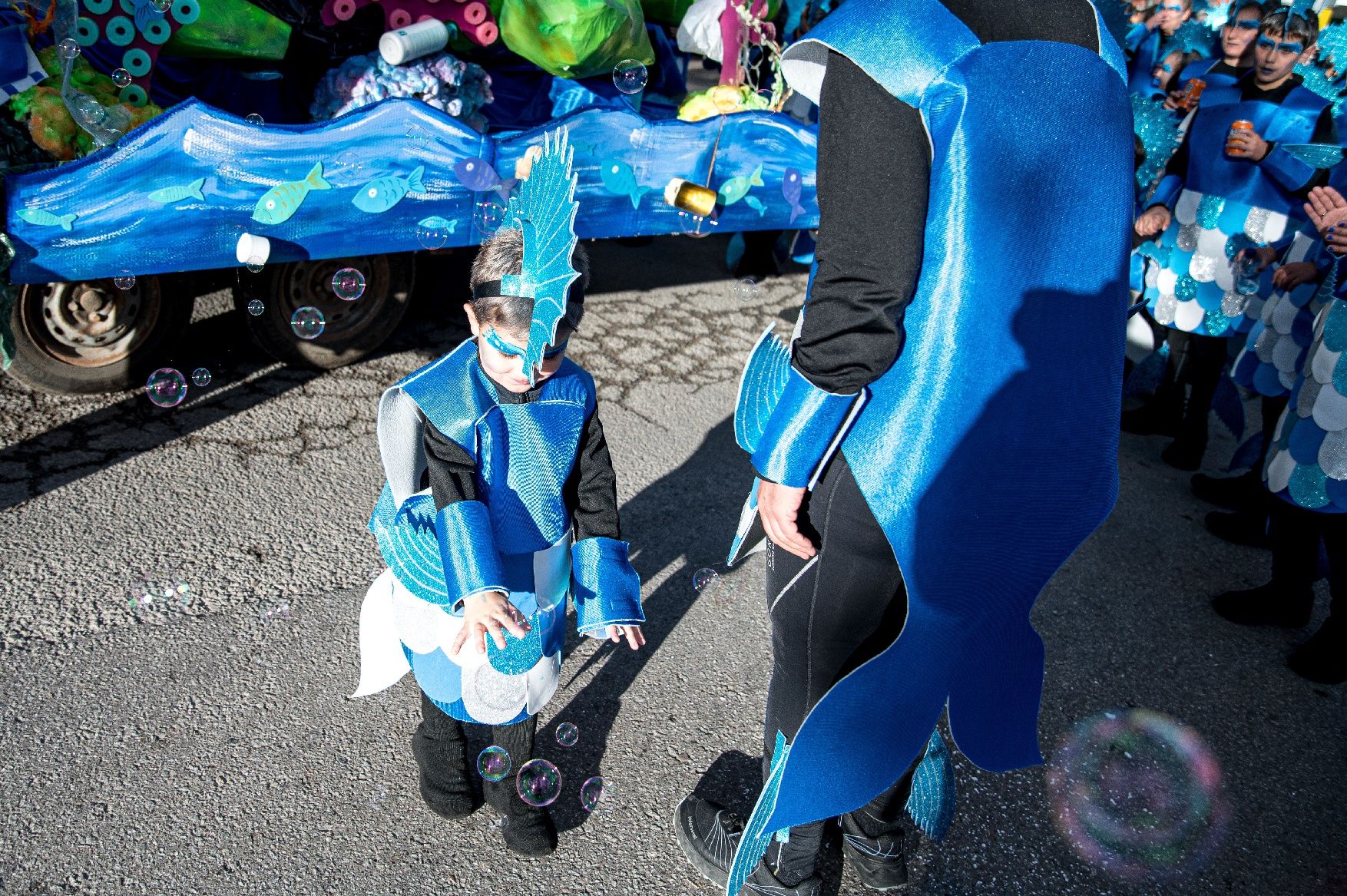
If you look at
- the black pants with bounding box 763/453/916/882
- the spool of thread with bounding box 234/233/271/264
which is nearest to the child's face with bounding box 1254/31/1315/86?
the black pants with bounding box 763/453/916/882

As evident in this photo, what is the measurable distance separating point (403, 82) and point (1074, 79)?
3.09 metres

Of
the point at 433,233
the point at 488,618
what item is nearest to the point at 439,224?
the point at 433,233

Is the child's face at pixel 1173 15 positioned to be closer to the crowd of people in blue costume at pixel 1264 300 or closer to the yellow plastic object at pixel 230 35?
the crowd of people in blue costume at pixel 1264 300

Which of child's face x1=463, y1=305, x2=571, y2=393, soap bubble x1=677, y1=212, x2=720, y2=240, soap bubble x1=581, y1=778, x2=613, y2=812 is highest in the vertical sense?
child's face x1=463, y1=305, x2=571, y2=393

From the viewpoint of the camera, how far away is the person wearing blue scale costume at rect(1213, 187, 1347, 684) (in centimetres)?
275

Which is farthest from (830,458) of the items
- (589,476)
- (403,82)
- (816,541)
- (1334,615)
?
Result: (403,82)

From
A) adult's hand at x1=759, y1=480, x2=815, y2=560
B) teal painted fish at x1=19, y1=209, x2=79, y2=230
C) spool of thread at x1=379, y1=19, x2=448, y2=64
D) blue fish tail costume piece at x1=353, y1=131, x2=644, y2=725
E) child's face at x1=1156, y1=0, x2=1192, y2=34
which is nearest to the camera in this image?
adult's hand at x1=759, y1=480, x2=815, y2=560

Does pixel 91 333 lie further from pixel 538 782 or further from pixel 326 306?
pixel 538 782

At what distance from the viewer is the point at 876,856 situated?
2.00m

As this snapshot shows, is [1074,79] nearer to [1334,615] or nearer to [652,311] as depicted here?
[1334,615]

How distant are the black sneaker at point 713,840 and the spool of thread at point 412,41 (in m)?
3.05

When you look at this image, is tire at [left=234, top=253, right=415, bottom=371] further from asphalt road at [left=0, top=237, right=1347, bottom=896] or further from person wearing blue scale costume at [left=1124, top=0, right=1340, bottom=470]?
person wearing blue scale costume at [left=1124, top=0, right=1340, bottom=470]

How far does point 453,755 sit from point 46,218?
81.8 inches

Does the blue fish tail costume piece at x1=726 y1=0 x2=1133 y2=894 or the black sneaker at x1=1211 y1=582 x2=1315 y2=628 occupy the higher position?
the blue fish tail costume piece at x1=726 y1=0 x2=1133 y2=894
